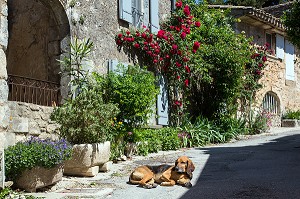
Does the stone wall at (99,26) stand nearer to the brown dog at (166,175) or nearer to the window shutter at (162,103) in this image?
the window shutter at (162,103)

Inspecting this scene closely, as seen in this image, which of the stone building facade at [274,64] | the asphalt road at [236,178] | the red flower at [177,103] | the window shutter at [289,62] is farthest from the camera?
the window shutter at [289,62]

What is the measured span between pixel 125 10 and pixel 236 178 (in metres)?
5.55

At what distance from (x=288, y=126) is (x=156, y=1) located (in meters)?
9.03

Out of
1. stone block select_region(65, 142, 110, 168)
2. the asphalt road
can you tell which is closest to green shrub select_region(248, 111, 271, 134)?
the asphalt road

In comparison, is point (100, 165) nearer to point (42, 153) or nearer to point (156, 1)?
point (42, 153)

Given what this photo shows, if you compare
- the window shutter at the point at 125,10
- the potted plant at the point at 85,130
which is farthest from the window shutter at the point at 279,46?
the potted plant at the point at 85,130

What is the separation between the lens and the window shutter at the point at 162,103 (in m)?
11.3

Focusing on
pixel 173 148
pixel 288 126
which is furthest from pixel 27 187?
pixel 288 126

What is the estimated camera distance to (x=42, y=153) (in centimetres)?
549

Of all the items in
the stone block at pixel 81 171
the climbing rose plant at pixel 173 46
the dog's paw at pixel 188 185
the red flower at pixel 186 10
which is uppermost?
the red flower at pixel 186 10

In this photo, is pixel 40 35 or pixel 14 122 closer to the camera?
pixel 14 122

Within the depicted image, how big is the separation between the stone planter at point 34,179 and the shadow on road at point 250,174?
6.01 feet

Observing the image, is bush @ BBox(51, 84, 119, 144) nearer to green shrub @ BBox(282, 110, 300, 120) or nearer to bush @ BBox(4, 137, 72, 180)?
bush @ BBox(4, 137, 72, 180)

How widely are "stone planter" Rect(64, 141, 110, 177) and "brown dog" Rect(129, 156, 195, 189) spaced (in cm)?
85
